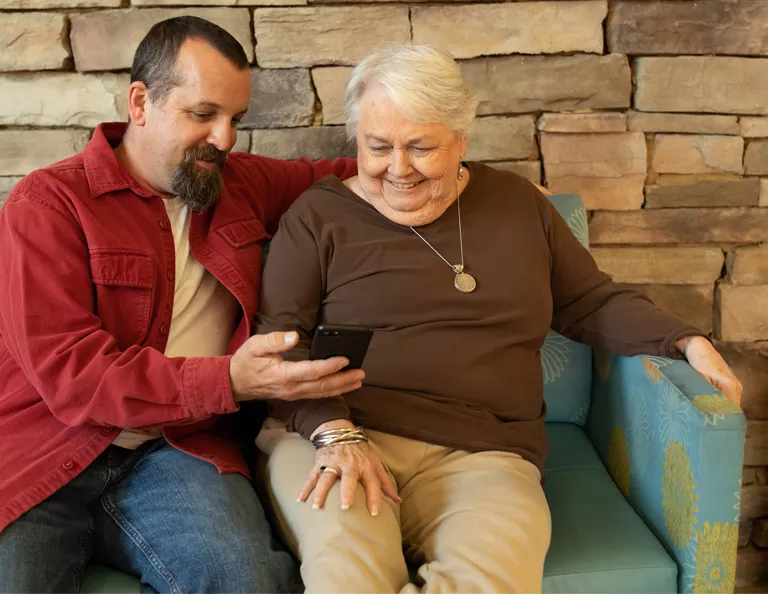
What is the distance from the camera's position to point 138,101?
1.46 meters

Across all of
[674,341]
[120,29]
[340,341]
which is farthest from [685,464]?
[120,29]

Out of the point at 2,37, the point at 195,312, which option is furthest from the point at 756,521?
the point at 2,37

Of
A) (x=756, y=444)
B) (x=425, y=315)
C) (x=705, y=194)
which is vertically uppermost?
(x=705, y=194)

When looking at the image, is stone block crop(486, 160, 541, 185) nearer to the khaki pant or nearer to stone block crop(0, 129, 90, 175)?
the khaki pant

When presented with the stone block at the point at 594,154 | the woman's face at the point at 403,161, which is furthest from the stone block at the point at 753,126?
the woman's face at the point at 403,161

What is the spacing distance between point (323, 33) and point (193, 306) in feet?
2.58

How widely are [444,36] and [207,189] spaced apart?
759 millimetres

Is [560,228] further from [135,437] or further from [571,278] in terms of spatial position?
[135,437]

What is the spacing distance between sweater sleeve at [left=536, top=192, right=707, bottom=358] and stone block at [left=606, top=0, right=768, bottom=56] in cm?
55

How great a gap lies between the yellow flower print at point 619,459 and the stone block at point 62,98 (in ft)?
4.67

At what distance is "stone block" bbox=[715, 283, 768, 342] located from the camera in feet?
6.58

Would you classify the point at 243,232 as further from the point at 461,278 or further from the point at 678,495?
the point at 678,495

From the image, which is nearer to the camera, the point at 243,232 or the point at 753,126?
the point at 243,232

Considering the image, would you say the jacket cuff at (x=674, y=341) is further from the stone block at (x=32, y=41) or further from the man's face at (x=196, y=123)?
the stone block at (x=32, y=41)
